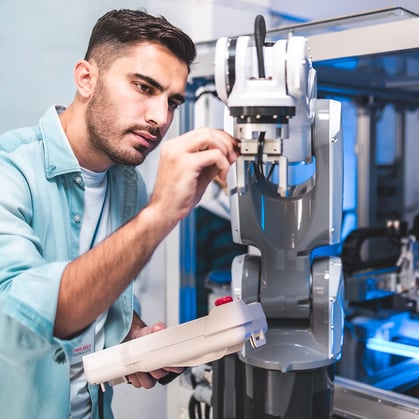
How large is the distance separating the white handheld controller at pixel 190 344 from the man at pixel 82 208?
0.07 metres

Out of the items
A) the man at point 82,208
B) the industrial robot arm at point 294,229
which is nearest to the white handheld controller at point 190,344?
the man at point 82,208

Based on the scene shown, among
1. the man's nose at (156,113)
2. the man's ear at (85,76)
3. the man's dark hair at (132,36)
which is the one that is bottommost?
the man's nose at (156,113)

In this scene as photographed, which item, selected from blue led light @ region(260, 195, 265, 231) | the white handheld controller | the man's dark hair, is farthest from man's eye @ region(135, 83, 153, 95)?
the white handheld controller

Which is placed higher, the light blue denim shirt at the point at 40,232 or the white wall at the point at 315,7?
the white wall at the point at 315,7

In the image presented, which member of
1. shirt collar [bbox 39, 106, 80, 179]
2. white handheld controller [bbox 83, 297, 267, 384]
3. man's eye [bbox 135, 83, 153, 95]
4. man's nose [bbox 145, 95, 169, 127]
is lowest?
white handheld controller [bbox 83, 297, 267, 384]

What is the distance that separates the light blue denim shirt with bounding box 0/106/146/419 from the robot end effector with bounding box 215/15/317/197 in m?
0.42

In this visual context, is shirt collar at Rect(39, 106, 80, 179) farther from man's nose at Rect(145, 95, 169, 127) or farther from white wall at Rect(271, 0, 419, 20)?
white wall at Rect(271, 0, 419, 20)

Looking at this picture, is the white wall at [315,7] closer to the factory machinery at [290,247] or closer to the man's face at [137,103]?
the factory machinery at [290,247]

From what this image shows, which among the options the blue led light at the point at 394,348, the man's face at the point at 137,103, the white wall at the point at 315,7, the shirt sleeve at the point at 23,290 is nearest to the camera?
the shirt sleeve at the point at 23,290

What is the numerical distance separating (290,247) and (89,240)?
0.52 metres

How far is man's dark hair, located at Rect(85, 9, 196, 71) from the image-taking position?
1363 mm

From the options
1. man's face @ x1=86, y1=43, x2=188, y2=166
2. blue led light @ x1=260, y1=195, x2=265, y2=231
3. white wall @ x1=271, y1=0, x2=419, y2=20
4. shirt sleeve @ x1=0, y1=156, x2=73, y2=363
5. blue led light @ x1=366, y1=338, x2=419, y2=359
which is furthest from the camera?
white wall @ x1=271, y1=0, x2=419, y2=20

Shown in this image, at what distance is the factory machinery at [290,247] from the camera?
0.97 metres

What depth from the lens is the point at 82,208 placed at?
1408 mm
